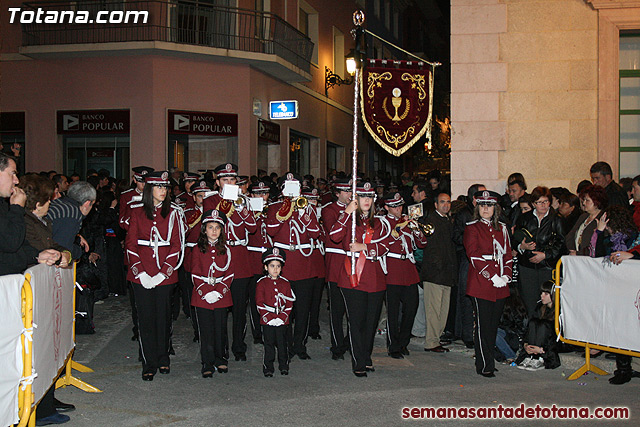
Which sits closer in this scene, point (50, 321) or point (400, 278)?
point (50, 321)

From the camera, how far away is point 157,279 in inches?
315

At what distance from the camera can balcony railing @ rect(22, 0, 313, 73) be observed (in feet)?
65.8

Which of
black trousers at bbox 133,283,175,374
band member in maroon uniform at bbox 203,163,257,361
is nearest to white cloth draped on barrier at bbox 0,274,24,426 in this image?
black trousers at bbox 133,283,175,374

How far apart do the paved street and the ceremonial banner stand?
3.69 meters

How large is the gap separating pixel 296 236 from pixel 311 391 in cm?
234

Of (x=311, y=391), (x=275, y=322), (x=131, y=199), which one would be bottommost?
(x=311, y=391)

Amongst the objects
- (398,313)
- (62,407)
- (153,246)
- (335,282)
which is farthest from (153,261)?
(398,313)

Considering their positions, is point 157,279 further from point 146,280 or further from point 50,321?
point 50,321

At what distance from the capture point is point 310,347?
9961 millimetres

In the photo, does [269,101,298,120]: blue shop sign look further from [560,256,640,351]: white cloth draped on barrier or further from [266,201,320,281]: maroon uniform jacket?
[560,256,640,351]: white cloth draped on barrier

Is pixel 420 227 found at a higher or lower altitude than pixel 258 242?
higher

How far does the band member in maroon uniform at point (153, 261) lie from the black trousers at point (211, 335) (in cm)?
38

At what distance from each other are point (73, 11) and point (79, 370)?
14471 mm

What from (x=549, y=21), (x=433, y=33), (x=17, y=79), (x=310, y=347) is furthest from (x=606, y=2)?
(x=433, y=33)
